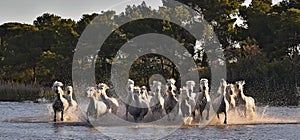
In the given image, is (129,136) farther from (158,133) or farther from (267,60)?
(267,60)

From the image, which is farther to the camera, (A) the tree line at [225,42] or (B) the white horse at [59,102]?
(A) the tree line at [225,42]

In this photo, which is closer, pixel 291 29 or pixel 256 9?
pixel 291 29

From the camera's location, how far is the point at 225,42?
49500 millimetres

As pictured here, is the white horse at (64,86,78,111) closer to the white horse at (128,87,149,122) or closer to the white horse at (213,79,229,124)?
the white horse at (128,87,149,122)

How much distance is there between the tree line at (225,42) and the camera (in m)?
44.4

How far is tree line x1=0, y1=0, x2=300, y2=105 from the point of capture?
44.4 m

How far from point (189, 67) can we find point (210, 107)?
22.1 m

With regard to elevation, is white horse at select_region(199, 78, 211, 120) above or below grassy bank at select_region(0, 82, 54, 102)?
below

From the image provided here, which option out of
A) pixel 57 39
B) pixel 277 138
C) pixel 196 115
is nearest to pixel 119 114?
pixel 196 115

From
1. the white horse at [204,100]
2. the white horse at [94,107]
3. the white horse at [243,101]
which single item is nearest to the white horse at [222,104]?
the white horse at [204,100]

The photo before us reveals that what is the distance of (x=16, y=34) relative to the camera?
208ft

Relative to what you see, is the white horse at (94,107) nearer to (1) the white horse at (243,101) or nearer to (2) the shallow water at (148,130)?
(2) the shallow water at (148,130)

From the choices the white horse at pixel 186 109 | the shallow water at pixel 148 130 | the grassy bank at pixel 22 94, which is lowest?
the shallow water at pixel 148 130

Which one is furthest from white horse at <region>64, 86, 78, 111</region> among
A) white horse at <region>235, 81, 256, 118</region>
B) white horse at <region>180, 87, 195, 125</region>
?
white horse at <region>235, 81, 256, 118</region>
